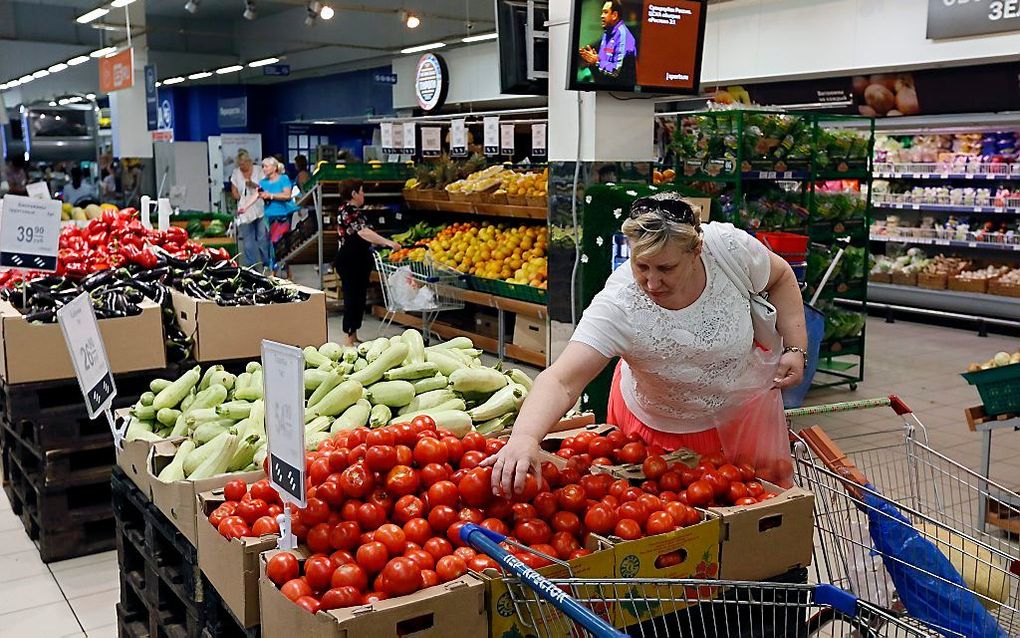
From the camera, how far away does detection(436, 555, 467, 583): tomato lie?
74.3 inches

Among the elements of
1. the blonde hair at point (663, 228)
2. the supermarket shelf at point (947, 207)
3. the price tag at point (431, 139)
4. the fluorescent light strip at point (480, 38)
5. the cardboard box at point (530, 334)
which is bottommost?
the cardboard box at point (530, 334)

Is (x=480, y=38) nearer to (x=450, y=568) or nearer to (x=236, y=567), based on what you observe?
(x=236, y=567)

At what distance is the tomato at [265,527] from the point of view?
2109mm

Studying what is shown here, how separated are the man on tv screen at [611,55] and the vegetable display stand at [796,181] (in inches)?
55.2

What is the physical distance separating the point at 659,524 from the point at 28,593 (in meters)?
3.06

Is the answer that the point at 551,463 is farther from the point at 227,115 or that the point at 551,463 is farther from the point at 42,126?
the point at 227,115

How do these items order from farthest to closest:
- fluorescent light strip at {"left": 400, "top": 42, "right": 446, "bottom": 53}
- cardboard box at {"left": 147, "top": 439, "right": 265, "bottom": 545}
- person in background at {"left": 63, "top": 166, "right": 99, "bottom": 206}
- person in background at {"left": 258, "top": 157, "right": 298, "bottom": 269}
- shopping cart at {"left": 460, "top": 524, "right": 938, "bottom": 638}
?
person in background at {"left": 63, "top": 166, "right": 99, "bottom": 206}, fluorescent light strip at {"left": 400, "top": 42, "right": 446, "bottom": 53}, person in background at {"left": 258, "top": 157, "right": 298, "bottom": 269}, cardboard box at {"left": 147, "top": 439, "right": 265, "bottom": 545}, shopping cart at {"left": 460, "top": 524, "right": 938, "bottom": 638}

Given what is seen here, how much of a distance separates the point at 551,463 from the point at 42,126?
18731mm

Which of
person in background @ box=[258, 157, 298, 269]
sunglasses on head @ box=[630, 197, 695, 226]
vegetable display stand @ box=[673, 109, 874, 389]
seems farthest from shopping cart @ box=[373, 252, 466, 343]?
sunglasses on head @ box=[630, 197, 695, 226]

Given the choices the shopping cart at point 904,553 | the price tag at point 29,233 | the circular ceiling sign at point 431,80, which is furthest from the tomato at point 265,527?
the circular ceiling sign at point 431,80

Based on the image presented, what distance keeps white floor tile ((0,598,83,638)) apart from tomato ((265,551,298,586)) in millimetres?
2099

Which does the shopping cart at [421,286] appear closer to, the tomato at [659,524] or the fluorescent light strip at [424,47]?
the tomato at [659,524]

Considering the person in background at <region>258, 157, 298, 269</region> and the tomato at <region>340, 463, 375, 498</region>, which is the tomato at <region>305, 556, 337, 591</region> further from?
the person in background at <region>258, 157, 298, 269</region>

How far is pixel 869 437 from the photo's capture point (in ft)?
19.4
